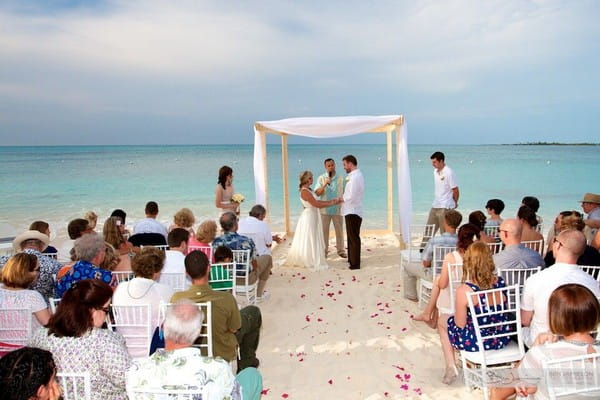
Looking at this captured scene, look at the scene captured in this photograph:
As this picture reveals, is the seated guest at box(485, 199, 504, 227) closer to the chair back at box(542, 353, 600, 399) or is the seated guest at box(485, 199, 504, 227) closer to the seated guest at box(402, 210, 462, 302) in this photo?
the seated guest at box(402, 210, 462, 302)

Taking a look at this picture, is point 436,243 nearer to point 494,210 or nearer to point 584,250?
point 584,250

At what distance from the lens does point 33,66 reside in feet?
77.9

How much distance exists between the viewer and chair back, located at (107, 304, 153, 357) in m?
2.83

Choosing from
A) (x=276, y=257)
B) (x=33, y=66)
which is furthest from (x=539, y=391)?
(x=33, y=66)

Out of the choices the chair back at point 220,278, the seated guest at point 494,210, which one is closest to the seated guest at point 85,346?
the chair back at point 220,278

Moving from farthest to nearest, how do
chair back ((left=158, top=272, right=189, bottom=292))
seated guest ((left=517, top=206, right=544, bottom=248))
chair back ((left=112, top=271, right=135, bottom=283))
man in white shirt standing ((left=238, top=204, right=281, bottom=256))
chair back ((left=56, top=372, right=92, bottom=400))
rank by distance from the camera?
man in white shirt standing ((left=238, top=204, right=281, bottom=256)), seated guest ((left=517, top=206, right=544, bottom=248)), chair back ((left=158, top=272, right=189, bottom=292)), chair back ((left=112, top=271, right=135, bottom=283)), chair back ((left=56, top=372, right=92, bottom=400))

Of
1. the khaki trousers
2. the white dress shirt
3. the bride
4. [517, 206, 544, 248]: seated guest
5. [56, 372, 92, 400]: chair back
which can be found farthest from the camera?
the khaki trousers

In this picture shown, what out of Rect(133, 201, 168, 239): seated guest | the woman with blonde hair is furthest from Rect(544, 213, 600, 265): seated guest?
Rect(133, 201, 168, 239): seated guest

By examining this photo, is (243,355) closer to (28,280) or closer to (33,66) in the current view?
(28,280)

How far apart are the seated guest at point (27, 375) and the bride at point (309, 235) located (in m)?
5.54

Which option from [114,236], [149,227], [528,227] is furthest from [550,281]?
[149,227]

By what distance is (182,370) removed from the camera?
69.6 inches

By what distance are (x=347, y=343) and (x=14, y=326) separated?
2786 mm

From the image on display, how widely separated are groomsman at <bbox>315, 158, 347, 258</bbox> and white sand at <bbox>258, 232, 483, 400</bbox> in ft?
4.45
